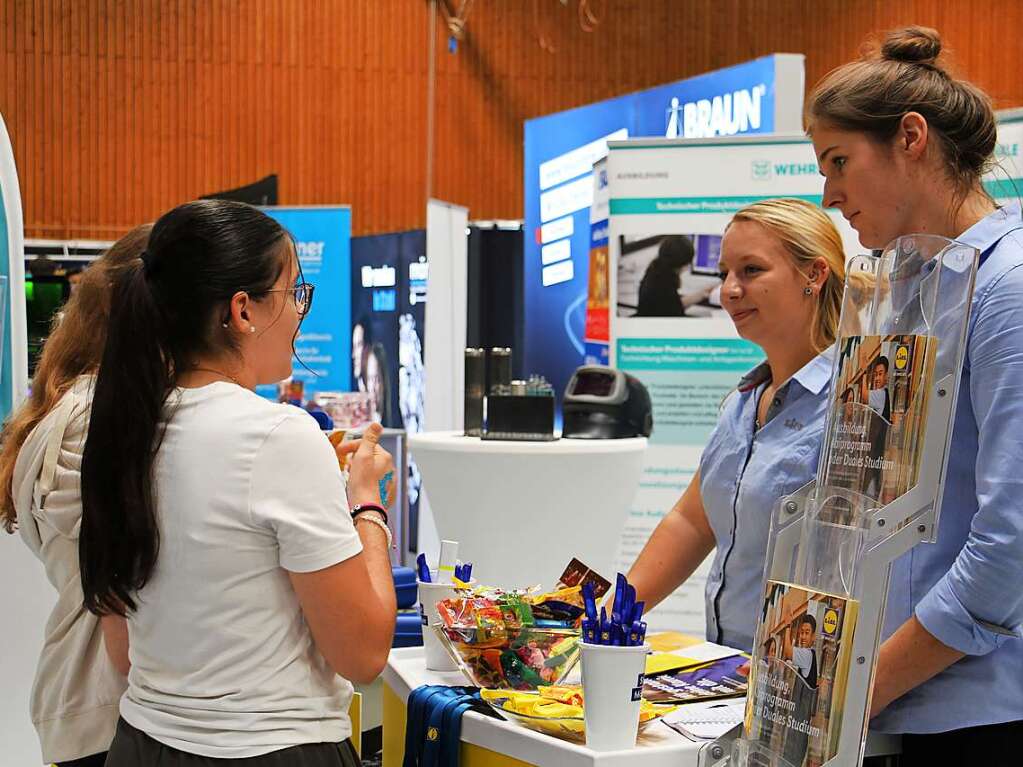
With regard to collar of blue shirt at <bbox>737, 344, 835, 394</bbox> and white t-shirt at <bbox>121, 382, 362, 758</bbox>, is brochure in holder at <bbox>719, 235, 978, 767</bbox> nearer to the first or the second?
white t-shirt at <bbox>121, 382, 362, 758</bbox>

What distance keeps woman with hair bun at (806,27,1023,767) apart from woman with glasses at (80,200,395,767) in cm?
70

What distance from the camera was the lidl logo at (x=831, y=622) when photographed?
1319 millimetres

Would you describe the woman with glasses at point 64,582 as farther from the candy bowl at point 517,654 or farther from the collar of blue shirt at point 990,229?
the collar of blue shirt at point 990,229

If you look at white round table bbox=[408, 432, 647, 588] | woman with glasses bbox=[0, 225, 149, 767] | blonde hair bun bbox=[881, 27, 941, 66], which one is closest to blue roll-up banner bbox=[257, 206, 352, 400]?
white round table bbox=[408, 432, 647, 588]

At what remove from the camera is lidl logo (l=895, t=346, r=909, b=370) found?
1.37 metres

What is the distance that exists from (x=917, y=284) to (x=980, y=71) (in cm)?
1144

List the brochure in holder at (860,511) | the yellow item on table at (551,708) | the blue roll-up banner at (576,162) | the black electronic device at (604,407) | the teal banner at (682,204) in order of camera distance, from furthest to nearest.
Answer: the blue roll-up banner at (576,162)
the teal banner at (682,204)
the black electronic device at (604,407)
the yellow item on table at (551,708)
the brochure in holder at (860,511)

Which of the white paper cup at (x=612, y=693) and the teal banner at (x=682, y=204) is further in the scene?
the teal banner at (x=682, y=204)

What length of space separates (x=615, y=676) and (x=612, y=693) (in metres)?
0.02

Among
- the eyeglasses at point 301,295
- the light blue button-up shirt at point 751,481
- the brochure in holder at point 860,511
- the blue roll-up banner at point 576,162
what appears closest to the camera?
the brochure in holder at point 860,511

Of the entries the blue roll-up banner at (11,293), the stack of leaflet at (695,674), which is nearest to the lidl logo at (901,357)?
the stack of leaflet at (695,674)

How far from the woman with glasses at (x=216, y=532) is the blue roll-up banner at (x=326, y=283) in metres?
6.62

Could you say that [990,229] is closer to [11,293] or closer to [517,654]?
[517,654]

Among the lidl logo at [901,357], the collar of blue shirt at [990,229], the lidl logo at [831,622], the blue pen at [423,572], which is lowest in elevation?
the blue pen at [423,572]
